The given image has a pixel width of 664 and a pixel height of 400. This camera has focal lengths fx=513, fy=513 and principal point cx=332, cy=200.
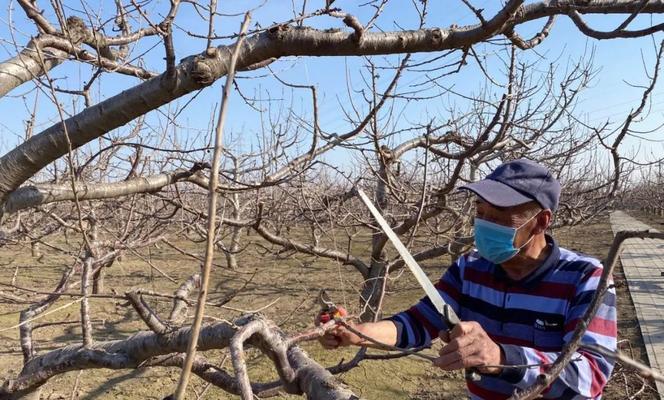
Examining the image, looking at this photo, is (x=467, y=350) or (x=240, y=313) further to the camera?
(x=240, y=313)

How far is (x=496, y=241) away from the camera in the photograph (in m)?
1.56

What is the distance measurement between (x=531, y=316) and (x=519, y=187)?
1.25 ft

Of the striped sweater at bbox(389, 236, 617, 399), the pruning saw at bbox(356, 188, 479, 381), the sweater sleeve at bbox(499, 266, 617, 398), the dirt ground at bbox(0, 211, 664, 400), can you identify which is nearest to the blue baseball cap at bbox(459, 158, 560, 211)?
the striped sweater at bbox(389, 236, 617, 399)

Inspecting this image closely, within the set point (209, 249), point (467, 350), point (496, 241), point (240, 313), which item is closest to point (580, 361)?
point (467, 350)

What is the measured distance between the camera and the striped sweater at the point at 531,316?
1175 millimetres

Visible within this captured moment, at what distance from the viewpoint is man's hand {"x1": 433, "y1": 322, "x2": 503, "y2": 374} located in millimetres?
1005

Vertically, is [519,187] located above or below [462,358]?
above

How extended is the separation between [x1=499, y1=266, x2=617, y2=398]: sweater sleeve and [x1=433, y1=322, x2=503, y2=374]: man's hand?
92mm

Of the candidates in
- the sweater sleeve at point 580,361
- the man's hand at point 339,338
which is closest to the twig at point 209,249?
the sweater sleeve at point 580,361

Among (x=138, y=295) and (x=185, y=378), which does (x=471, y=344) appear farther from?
(x=138, y=295)

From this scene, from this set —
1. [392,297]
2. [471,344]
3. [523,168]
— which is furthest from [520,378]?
[392,297]

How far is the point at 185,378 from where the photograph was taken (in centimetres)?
48

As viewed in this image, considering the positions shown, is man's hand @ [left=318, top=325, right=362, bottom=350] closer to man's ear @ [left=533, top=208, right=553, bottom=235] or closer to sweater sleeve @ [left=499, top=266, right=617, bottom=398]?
sweater sleeve @ [left=499, top=266, right=617, bottom=398]

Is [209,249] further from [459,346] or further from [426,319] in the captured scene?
[426,319]
